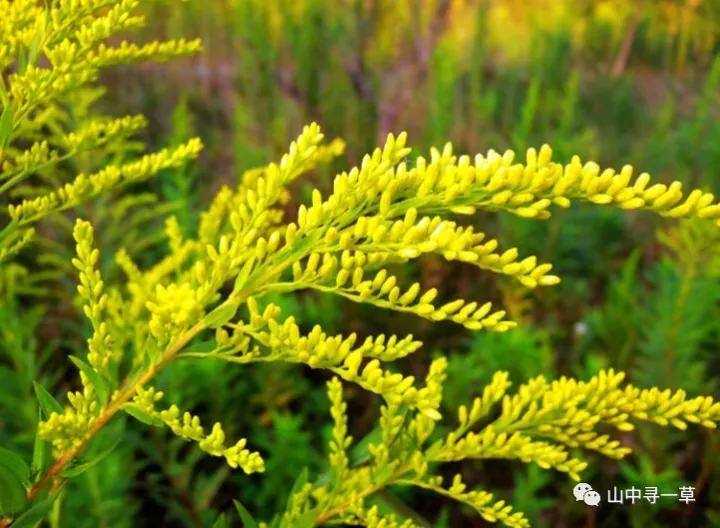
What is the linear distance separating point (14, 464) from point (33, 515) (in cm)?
4

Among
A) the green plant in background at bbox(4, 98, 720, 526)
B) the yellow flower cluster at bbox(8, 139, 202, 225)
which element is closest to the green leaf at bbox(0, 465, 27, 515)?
the green plant in background at bbox(4, 98, 720, 526)

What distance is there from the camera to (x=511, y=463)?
145cm

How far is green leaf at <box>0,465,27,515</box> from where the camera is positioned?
0.51 meters

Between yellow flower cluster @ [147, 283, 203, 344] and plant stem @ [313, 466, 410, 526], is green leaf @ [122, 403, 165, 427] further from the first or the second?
plant stem @ [313, 466, 410, 526]

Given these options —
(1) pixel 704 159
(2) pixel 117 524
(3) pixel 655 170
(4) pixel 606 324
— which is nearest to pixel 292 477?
(2) pixel 117 524

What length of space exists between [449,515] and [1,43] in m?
1.15

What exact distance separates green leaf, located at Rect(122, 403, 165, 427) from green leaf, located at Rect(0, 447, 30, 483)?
0.26 ft

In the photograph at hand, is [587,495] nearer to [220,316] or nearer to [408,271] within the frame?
[408,271]

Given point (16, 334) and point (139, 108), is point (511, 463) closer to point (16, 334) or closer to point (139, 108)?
point (16, 334)

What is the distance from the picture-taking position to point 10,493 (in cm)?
52

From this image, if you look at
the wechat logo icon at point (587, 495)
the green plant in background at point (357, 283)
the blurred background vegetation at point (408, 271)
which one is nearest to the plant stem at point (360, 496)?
the green plant in background at point (357, 283)

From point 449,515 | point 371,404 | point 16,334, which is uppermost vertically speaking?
point 16,334

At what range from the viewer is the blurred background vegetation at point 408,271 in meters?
1.29

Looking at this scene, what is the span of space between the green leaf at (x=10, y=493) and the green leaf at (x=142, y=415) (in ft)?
0.28
